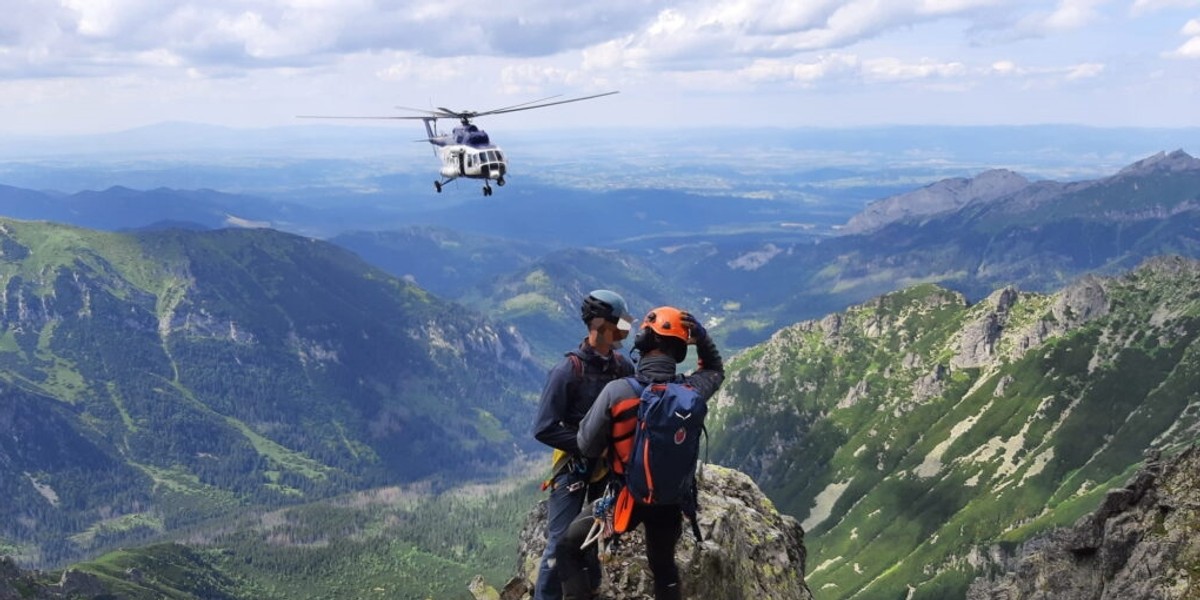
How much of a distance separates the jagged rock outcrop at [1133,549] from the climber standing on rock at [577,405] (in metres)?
24.9

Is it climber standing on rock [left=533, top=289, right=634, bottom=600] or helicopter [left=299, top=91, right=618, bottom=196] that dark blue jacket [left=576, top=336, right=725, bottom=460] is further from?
helicopter [left=299, top=91, right=618, bottom=196]

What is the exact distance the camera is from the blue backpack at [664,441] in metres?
18.2

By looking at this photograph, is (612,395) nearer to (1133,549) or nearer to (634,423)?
(634,423)

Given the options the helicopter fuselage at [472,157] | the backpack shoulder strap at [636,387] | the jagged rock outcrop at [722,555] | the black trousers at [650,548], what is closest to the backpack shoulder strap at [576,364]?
the backpack shoulder strap at [636,387]

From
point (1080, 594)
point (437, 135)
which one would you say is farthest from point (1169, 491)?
point (437, 135)

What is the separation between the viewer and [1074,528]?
4822 centimetres

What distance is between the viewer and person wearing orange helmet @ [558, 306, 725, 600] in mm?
18750

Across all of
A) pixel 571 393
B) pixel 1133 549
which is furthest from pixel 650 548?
pixel 1133 549

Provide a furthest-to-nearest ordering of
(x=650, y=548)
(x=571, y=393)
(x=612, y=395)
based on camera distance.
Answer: (x=571, y=393), (x=650, y=548), (x=612, y=395)

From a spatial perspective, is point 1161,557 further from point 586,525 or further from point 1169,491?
point 586,525

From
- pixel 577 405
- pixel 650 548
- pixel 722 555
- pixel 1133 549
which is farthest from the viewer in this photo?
pixel 1133 549

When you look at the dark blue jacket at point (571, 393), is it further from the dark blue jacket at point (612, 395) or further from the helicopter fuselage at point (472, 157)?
the helicopter fuselage at point (472, 157)

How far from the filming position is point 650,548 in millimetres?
20250

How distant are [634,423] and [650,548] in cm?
344
